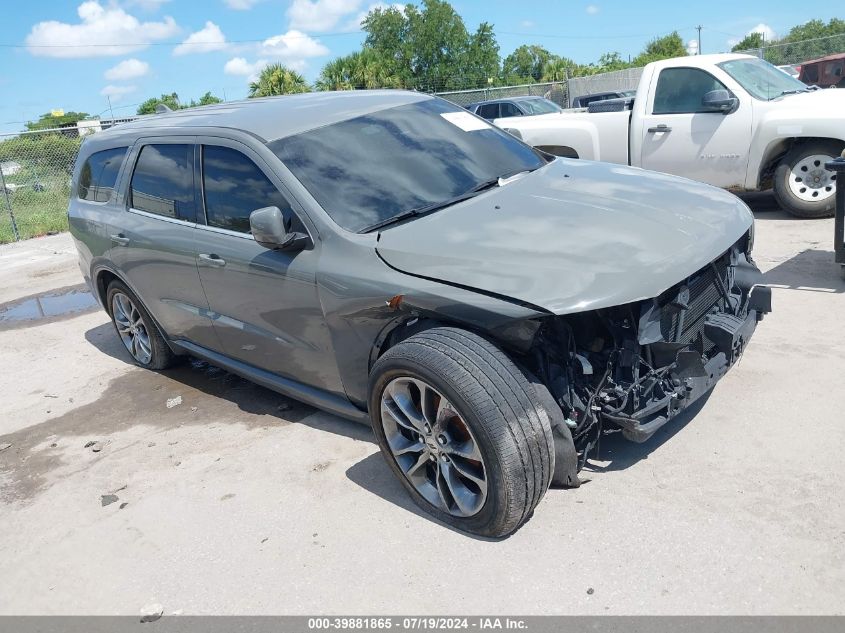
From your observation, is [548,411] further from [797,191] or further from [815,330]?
[797,191]

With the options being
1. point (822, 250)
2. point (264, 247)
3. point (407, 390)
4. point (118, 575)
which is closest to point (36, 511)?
point (118, 575)

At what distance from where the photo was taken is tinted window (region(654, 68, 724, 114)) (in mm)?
8312

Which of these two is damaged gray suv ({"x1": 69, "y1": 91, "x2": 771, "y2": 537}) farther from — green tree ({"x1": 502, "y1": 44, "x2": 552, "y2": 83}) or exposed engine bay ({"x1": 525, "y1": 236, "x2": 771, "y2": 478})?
green tree ({"x1": 502, "y1": 44, "x2": 552, "y2": 83})

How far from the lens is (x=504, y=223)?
3455 mm

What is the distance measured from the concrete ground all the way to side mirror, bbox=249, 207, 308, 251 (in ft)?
3.95

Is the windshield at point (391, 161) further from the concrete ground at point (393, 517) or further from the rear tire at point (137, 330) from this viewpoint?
the rear tire at point (137, 330)

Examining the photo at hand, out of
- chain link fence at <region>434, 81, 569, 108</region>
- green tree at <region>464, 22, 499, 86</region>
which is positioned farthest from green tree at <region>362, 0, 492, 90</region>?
chain link fence at <region>434, 81, 569, 108</region>

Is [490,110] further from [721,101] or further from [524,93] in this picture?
[524,93]

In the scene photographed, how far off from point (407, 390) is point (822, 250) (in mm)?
5096

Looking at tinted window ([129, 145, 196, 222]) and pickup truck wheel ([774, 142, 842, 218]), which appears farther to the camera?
pickup truck wheel ([774, 142, 842, 218])

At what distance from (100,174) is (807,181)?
692 centimetres

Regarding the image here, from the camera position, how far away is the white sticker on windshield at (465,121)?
4594 mm

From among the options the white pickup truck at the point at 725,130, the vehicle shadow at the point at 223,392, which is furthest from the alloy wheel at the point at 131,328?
the white pickup truck at the point at 725,130

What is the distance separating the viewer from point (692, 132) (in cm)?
830
